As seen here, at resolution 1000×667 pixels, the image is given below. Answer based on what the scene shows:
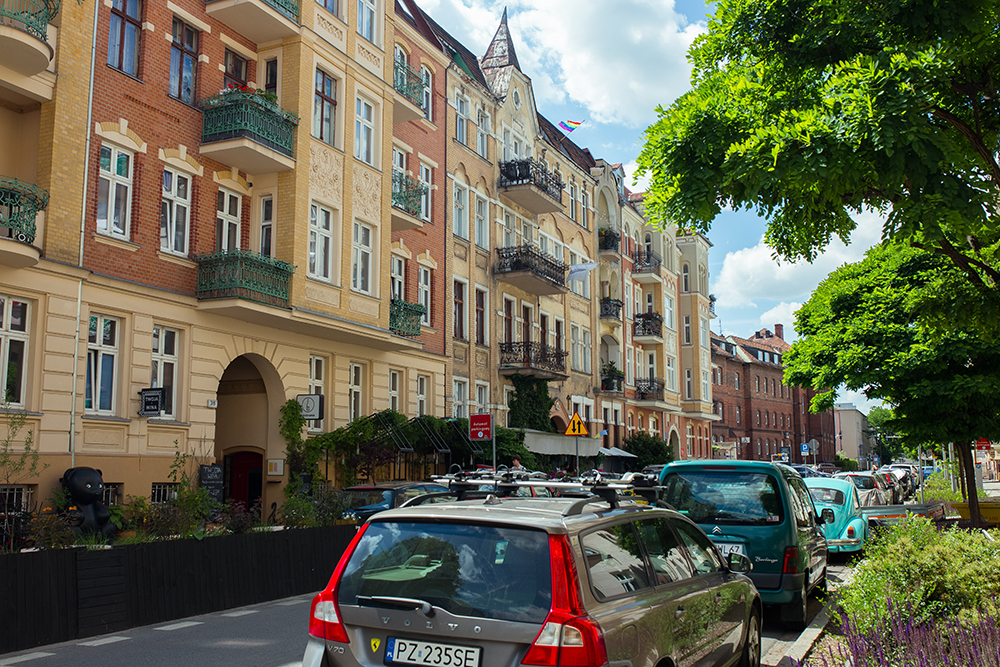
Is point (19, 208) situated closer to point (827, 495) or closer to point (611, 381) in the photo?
point (827, 495)

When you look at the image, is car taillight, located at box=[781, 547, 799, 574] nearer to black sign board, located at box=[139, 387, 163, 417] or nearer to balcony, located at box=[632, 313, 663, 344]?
black sign board, located at box=[139, 387, 163, 417]

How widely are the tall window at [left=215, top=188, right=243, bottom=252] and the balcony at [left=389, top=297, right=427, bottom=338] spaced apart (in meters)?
5.05

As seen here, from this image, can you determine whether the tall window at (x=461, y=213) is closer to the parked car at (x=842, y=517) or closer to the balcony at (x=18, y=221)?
the parked car at (x=842, y=517)

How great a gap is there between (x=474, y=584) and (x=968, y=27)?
586 cm

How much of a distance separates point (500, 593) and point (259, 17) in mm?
17996

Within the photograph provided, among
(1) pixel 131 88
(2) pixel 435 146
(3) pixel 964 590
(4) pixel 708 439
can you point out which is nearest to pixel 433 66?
(2) pixel 435 146

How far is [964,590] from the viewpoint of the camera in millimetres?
6547

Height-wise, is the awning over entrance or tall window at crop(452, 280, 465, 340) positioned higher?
tall window at crop(452, 280, 465, 340)

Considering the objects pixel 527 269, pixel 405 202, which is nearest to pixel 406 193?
pixel 405 202

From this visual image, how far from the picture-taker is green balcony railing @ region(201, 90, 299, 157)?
18.7 meters

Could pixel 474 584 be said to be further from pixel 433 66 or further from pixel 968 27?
pixel 433 66

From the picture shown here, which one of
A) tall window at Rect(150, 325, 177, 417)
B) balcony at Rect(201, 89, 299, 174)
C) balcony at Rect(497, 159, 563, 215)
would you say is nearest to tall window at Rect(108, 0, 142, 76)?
balcony at Rect(201, 89, 299, 174)

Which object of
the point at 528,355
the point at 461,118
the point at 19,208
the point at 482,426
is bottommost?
the point at 482,426

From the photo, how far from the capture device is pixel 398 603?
15.3 feet
